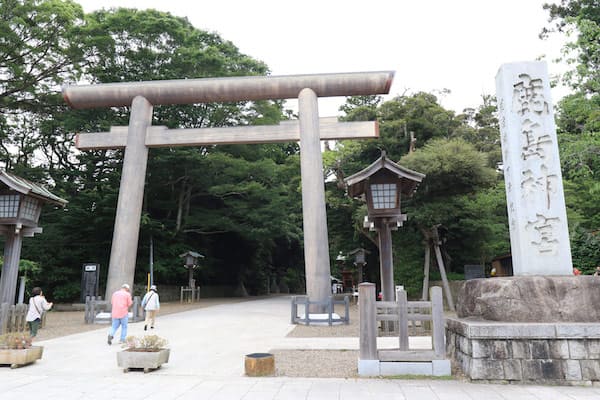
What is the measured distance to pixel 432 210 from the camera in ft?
53.0

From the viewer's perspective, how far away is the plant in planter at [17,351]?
21.2 feet

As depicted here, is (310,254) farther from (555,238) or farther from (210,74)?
(210,74)

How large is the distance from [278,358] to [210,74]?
20.4 m

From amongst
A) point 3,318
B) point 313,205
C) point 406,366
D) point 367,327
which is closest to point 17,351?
point 3,318

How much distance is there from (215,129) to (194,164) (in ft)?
32.4

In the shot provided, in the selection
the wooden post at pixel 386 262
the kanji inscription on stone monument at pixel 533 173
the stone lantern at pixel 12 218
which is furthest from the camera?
the stone lantern at pixel 12 218

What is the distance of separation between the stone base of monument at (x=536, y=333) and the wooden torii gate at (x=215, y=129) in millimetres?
8441

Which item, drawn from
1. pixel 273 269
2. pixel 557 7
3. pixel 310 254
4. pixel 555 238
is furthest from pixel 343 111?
pixel 555 238

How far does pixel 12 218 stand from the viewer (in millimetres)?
11008

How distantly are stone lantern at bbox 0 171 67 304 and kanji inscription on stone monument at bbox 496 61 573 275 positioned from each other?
40.2 ft

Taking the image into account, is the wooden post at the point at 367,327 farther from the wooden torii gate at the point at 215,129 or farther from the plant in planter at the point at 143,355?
the wooden torii gate at the point at 215,129

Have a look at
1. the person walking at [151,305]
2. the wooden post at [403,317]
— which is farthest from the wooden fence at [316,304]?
the wooden post at [403,317]

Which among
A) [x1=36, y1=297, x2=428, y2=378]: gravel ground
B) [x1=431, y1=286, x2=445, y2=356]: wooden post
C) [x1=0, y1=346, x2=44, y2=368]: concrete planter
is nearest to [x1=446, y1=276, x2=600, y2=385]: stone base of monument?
[x1=431, y1=286, x2=445, y2=356]: wooden post

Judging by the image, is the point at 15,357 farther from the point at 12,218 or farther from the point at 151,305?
the point at 12,218
